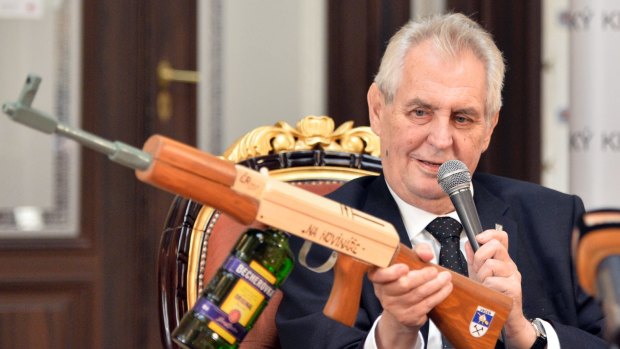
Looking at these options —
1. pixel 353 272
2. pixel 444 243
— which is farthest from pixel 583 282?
pixel 444 243

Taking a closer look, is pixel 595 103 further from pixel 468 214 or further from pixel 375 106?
pixel 468 214

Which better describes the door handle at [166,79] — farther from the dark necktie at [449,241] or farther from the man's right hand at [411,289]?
the man's right hand at [411,289]

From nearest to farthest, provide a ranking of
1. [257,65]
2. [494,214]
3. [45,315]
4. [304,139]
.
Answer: [494,214]
[304,139]
[45,315]
[257,65]

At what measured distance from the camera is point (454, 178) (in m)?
1.44

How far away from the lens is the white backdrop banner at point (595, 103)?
350 centimetres

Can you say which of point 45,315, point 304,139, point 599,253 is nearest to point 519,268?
point 304,139

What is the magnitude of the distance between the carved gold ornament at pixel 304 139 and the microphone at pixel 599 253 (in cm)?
125

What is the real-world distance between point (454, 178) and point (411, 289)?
0.80 ft

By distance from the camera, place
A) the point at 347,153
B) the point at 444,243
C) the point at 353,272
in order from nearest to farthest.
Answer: the point at 353,272
the point at 444,243
the point at 347,153

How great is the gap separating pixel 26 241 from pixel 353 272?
2.51 metres

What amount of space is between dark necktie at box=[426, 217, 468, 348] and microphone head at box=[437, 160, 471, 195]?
0.92 feet

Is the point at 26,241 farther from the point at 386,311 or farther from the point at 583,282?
the point at 583,282

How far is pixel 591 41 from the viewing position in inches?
140

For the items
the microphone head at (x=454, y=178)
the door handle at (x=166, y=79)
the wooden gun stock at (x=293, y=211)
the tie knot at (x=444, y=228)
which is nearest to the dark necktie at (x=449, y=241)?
the tie knot at (x=444, y=228)
